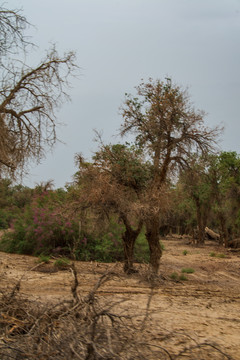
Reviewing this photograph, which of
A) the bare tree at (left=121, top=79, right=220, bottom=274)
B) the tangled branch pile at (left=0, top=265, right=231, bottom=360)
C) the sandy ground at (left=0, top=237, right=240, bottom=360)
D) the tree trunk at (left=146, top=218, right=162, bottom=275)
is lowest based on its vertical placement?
the sandy ground at (left=0, top=237, right=240, bottom=360)

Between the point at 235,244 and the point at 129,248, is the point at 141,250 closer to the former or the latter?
the point at 129,248

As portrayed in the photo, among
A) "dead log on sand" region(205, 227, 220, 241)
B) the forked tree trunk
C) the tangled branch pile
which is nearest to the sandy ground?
the tangled branch pile

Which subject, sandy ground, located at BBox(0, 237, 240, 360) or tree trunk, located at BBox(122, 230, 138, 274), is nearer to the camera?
sandy ground, located at BBox(0, 237, 240, 360)

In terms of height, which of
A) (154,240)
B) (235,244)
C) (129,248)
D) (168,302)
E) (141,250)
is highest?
(154,240)

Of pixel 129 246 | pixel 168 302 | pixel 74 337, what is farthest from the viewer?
pixel 129 246

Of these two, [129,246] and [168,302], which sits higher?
[129,246]

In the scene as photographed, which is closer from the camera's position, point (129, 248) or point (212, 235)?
point (129, 248)

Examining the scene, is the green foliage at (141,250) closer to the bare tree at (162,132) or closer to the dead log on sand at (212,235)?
the bare tree at (162,132)

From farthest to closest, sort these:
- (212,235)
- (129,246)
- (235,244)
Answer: (212,235), (235,244), (129,246)

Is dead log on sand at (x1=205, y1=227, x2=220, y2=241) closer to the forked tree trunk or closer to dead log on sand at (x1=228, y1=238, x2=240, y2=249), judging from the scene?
dead log on sand at (x1=228, y1=238, x2=240, y2=249)

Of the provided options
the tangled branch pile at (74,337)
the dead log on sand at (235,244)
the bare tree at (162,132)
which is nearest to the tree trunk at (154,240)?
the bare tree at (162,132)

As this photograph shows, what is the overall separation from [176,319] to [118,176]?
5.74 m

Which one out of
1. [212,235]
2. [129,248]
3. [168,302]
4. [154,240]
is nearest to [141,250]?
[129,248]

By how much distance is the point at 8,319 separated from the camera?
3.87m
